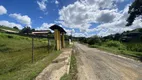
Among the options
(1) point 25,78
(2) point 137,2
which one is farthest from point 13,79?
(2) point 137,2

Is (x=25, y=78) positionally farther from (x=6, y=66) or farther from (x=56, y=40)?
(x=56, y=40)

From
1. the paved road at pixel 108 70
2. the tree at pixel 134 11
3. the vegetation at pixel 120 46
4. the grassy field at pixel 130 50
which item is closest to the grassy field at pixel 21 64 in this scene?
the paved road at pixel 108 70

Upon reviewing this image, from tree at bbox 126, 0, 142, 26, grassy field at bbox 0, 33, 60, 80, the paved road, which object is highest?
tree at bbox 126, 0, 142, 26

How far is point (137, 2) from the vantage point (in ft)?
108

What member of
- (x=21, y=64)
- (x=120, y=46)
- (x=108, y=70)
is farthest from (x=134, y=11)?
(x=21, y=64)

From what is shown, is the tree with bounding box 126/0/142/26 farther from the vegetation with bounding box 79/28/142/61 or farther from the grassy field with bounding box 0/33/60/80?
the grassy field with bounding box 0/33/60/80

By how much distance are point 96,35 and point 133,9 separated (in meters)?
14.0

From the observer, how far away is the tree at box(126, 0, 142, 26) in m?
33.0

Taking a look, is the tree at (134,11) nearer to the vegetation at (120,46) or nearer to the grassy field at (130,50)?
the vegetation at (120,46)

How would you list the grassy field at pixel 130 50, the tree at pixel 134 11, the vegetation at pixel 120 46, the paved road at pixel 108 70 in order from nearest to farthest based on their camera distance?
the paved road at pixel 108 70 → the grassy field at pixel 130 50 → the vegetation at pixel 120 46 → the tree at pixel 134 11

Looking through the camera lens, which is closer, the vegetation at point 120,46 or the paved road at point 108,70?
the paved road at point 108,70

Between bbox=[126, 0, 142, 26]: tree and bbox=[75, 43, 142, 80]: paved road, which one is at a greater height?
bbox=[126, 0, 142, 26]: tree

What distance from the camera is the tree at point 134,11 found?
33.0m

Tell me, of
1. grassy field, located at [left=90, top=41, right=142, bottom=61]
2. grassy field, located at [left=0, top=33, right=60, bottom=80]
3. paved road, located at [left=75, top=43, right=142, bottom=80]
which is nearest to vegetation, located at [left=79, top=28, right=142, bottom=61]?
grassy field, located at [left=90, top=41, right=142, bottom=61]
